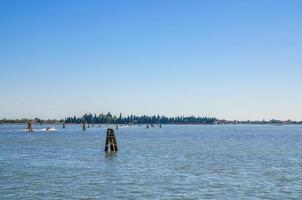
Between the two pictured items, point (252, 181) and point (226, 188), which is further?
point (252, 181)

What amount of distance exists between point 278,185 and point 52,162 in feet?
77.1

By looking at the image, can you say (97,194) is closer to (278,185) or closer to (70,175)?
(70,175)

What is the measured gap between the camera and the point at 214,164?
45.0 metres

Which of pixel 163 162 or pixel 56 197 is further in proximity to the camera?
pixel 163 162

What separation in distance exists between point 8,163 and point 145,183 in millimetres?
19071

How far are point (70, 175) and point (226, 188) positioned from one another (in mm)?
12082

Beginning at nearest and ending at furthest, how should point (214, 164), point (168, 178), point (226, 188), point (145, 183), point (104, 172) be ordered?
1. point (226, 188)
2. point (145, 183)
3. point (168, 178)
4. point (104, 172)
5. point (214, 164)

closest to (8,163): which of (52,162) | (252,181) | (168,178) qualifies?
(52,162)

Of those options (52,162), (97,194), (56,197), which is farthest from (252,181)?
(52,162)

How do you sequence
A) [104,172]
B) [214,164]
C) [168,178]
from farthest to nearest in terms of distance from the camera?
[214,164]
[104,172]
[168,178]

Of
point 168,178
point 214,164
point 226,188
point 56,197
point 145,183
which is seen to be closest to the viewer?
point 56,197

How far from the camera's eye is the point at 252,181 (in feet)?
105

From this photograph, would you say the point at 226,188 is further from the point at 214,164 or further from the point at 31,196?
the point at 214,164

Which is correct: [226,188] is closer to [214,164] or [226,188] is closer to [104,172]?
[104,172]
